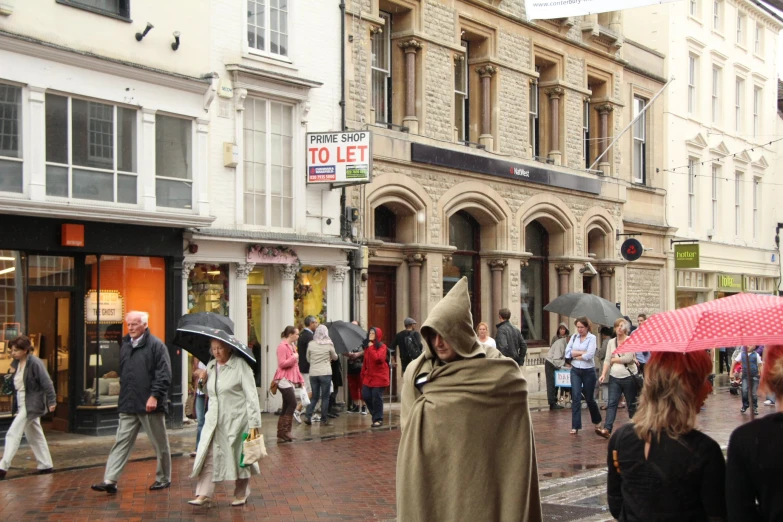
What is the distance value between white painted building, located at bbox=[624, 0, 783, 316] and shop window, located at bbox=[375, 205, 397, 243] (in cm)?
1285

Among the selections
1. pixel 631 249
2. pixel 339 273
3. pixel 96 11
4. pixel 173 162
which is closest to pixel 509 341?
pixel 339 273

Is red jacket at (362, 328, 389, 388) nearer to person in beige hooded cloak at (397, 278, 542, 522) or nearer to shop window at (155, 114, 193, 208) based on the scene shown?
shop window at (155, 114, 193, 208)

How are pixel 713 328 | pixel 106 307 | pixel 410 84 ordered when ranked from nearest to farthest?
pixel 713 328 → pixel 106 307 → pixel 410 84

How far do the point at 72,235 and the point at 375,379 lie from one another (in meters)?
5.39

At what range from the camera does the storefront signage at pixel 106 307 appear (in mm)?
15852

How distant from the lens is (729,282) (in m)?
36.1

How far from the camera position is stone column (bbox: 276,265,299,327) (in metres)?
19.0

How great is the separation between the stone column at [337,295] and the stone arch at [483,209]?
361 cm

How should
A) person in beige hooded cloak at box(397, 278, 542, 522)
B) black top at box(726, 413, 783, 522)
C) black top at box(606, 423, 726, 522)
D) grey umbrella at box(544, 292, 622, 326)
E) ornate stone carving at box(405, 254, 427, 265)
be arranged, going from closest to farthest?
black top at box(726, 413, 783, 522) → black top at box(606, 423, 726, 522) → person in beige hooded cloak at box(397, 278, 542, 522) → grey umbrella at box(544, 292, 622, 326) → ornate stone carving at box(405, 254, 427, 265)

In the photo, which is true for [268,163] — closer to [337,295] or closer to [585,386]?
[337,295]

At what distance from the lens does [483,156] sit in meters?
24.0

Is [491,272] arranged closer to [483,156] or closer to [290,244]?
[483,156]

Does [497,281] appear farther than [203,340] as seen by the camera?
Yes

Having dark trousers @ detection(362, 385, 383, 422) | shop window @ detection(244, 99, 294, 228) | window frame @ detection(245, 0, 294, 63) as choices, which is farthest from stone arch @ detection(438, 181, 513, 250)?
dark trousers @ detection(362, 385, 383, 422)
